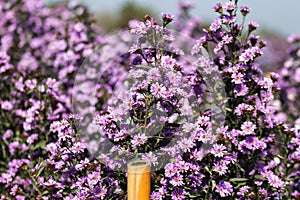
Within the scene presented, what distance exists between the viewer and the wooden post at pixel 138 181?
6.84ft

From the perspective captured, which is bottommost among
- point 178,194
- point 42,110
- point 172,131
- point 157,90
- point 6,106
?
point 178,194

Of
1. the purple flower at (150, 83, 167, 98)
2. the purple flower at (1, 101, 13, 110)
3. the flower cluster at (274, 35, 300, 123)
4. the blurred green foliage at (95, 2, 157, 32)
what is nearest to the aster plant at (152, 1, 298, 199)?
the purple flower at (150, 83, 167, 98)

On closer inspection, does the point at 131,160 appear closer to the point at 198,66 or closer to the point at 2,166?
the point at 198,66

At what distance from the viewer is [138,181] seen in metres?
2.09

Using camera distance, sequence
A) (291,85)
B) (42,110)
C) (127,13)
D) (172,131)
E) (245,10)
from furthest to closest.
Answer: (127,13), (291,85), (42,110), (245,10), (172,131)

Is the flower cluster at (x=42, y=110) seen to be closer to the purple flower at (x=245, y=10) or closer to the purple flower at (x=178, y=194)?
the purple flower at (x=178, y=194)

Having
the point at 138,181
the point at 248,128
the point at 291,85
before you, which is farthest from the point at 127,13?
the point at 138,181

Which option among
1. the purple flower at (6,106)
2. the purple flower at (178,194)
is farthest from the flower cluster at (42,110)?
the purple flower at (178,194)

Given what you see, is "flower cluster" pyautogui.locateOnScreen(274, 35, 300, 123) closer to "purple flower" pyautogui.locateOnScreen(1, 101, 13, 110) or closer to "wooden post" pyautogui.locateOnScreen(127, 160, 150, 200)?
"purple flower" pyautogui.locateOnScreen(1, 101, 13, 110)

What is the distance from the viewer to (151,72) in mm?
2178

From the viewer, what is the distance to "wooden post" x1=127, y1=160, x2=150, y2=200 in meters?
2.09

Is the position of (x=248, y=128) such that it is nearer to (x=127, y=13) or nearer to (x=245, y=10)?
(x=245, y=10)

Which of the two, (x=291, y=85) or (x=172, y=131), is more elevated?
(x=291, y=85)

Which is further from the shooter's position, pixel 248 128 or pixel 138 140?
pixel 248 128
